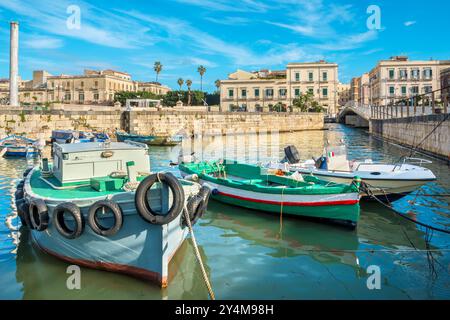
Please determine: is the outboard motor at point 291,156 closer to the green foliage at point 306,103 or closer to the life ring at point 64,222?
the life ring at point 64,222

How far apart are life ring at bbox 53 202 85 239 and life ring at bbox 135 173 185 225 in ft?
4.23

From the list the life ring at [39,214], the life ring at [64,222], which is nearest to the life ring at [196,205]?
the life ring at [64,222]

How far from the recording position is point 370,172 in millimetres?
13461

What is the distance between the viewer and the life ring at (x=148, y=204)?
7.20m

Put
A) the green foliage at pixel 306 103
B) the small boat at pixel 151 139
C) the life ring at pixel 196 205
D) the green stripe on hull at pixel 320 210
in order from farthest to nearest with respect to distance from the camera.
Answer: the green foliage at pixel 306 103
the small boat at pixel 151 139
the green stripe on hull at pixel 320 210
the life ring at pixel 196 205

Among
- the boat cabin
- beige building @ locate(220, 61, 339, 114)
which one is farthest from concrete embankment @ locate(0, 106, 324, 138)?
the boat cabin

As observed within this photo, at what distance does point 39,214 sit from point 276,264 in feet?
16.7

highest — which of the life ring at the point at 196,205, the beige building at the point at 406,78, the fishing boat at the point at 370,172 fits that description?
the beige building at the point at 406,78

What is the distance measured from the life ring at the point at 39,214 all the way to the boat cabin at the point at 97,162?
4.52ft

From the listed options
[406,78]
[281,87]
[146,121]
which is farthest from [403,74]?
[146,121]

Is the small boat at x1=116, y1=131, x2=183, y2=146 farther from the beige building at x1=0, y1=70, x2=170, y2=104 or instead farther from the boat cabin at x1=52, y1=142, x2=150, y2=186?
the beige building at x1=0, y1=70, x2=170, y2=104

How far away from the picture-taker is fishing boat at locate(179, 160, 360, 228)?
10734mm

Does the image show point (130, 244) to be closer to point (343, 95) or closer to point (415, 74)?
point (415, 74)
